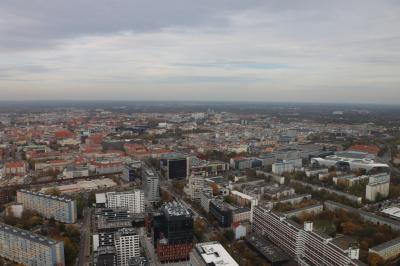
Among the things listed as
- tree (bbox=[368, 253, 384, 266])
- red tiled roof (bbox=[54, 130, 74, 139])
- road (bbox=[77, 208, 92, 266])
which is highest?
red tiled roof (bbox=[54, 130, 74, 139])

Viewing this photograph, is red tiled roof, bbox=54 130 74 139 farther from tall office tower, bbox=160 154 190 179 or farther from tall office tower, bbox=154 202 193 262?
tall office tower, bbox=154 202 193 262

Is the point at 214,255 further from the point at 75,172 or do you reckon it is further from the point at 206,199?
the point at 75,172

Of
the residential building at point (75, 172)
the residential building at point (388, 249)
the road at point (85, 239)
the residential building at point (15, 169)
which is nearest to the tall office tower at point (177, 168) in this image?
the residential building at point (75, 172)

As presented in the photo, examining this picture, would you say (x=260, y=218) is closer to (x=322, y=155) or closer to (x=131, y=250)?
(x=131, y=250)

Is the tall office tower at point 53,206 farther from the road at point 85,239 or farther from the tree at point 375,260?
the tree at point 375,260

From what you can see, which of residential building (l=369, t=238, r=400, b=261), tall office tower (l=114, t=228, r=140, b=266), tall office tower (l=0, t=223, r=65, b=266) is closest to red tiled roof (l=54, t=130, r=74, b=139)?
tall office tower (l=0, t=223, r=65, b=266)

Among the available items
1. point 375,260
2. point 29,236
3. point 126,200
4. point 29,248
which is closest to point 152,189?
point 126,200

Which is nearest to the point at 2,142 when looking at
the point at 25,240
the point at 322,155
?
the point at 25,240
